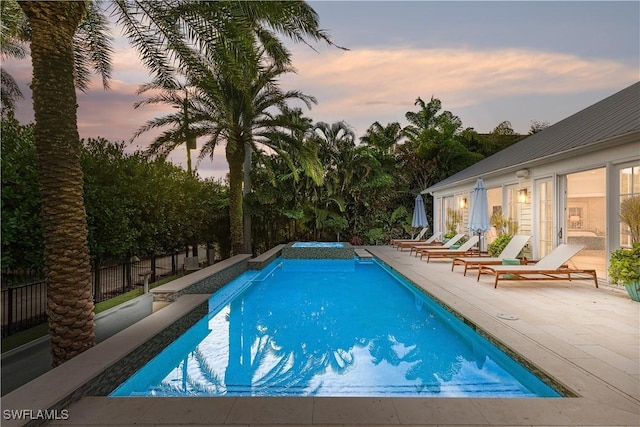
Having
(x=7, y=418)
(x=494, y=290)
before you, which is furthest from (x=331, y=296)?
(x=7, y=418)

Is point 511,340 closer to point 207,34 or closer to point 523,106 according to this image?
point 207,34

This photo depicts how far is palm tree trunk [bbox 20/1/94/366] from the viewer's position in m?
4.61

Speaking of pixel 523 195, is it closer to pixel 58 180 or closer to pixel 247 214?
pixel 247 214

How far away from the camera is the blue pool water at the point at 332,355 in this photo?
4.32m

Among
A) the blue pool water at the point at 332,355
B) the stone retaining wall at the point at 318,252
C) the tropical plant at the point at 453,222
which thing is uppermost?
the tropical plant at the point at 453,222

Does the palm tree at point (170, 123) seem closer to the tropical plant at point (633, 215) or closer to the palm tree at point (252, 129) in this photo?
the palm tree at point (252, 129)

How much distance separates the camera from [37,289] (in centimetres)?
870

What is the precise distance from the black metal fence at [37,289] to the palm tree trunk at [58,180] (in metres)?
2.86

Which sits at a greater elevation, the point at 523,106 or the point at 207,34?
the point at 523,106

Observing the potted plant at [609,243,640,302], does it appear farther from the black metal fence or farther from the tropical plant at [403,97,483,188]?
the tropical plant at [403,97,483,188]

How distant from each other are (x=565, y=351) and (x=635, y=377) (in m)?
0.74

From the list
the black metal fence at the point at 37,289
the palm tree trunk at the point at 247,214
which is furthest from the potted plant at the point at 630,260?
the palm tree trunk at the point at 247,214

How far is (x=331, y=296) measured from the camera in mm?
9469

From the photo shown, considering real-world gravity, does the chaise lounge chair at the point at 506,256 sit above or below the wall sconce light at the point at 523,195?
below
